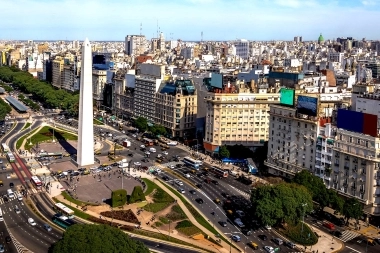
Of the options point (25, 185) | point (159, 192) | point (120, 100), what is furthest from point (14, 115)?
point (159, 192)

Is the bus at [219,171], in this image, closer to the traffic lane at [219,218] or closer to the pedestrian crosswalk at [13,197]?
the traffic lane at [219,218]

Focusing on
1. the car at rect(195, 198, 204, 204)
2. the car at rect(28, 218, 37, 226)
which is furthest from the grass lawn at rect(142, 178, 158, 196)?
the car at rect(28, 218, 37, 226)

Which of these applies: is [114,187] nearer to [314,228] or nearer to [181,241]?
[181,241]

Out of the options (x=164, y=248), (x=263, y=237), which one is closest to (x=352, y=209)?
(x=263, y=237)

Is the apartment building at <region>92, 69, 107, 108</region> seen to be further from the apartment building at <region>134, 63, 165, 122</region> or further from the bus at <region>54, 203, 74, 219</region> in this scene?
the bus at <region>54, 203, 74, 219</region>

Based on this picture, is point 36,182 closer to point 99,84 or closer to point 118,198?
point 118,198

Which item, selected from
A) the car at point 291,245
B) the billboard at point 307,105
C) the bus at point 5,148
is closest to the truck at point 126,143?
the bus at point 5,148

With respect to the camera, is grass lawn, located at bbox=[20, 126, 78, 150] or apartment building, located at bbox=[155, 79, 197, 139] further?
apartment building, located at bbox=[155, 79, 197, 139]
